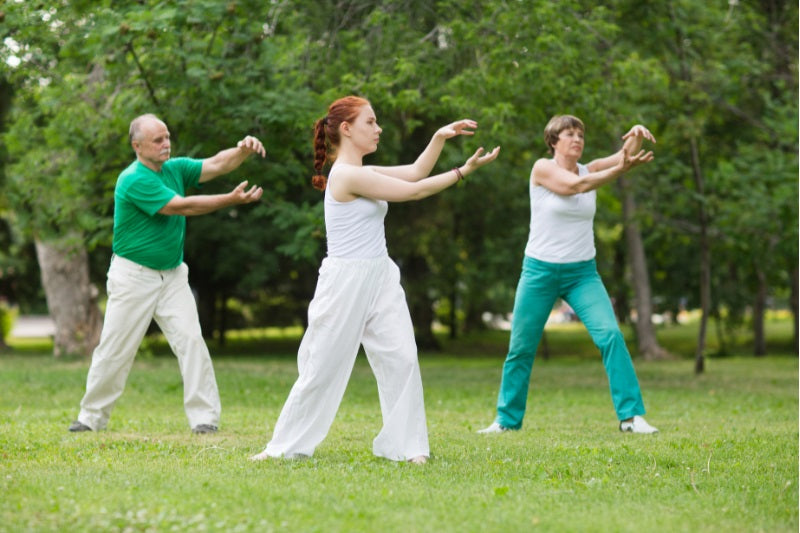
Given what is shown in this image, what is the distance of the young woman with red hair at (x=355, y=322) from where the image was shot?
20.9ft

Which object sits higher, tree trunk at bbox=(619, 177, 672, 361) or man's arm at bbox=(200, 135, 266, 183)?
man's arm at bbox=(200, 135, 266, 183)

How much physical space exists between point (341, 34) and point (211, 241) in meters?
11.9

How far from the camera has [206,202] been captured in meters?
7.43

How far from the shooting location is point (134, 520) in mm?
4633

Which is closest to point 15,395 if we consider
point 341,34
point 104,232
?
point 104,232

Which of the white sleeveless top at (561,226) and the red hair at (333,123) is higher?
the red hair at (333,123)

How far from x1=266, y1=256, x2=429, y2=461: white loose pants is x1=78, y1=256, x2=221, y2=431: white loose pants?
1.87 m

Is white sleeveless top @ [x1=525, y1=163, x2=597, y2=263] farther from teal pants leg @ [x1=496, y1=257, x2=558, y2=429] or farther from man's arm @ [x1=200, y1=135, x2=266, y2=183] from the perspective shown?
man's arm @ [x1=200, y1=135, x2=266, y2=183]

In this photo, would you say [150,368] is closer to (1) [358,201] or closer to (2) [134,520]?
(1) [358,201]

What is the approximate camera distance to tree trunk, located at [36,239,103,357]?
20.7 metres

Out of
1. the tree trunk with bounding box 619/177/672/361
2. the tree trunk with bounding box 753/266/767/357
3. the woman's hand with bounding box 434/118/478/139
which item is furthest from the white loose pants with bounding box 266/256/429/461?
the tree trunk with bounding box 753/266/767/357

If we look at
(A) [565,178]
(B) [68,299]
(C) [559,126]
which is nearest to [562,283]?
(A) [565,178]

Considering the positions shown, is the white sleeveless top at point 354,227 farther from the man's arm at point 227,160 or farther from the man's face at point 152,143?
the man's face at point 152,143

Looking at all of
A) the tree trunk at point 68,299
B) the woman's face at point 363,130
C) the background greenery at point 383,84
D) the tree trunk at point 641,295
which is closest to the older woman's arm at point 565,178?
the woman's face at point 363,130
